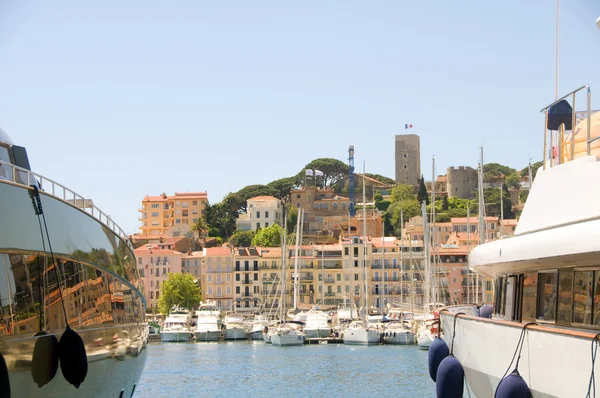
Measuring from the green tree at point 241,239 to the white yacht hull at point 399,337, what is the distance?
68872mm

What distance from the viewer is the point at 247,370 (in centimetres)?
4916

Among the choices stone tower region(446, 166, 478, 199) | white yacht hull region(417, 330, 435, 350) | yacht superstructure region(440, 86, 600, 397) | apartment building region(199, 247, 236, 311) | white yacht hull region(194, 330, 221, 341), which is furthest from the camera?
stone tower region(446, 166, 478, 199)

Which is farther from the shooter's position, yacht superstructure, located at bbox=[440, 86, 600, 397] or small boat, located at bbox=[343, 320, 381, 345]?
small boat, located at bbox=[343, 320, 381, 345]

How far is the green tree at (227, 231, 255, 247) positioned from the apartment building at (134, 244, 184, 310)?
20.0 meters

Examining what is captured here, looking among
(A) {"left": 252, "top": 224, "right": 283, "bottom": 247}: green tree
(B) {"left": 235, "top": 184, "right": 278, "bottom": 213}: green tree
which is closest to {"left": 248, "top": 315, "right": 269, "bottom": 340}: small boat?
(A) {"left": 252, "top": 224, "right": 283, "bottom": 247}: green tree

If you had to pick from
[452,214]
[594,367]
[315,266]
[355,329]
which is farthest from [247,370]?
[452,214]

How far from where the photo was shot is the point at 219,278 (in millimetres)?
109875

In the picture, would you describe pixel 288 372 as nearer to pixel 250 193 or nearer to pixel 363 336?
pixel 363 336

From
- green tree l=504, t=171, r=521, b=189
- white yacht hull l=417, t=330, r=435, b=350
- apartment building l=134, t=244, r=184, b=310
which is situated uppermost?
green tree l=504, t=171, r=521, b=189

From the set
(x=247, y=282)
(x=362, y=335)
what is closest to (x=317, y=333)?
(x=362, y=335)

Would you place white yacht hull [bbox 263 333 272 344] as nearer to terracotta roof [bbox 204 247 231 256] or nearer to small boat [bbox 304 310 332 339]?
small boat [bbox 304 310 332 339]

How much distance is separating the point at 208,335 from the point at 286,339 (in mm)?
11322

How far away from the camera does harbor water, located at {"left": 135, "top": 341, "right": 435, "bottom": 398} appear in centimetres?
3875

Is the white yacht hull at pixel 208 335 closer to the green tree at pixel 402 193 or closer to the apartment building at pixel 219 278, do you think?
the apartment building at pixel 219 278
